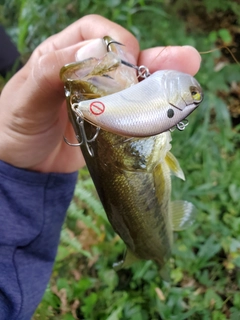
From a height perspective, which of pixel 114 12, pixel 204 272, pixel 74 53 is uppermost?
pixel 74 53

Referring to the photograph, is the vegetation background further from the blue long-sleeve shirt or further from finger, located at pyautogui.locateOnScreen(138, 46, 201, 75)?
finger, located at pyautogui.locateOnScreen(138, 46, 201, 75)

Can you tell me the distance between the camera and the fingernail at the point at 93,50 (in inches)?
31.7

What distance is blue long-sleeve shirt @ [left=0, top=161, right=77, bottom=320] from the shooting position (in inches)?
42.5

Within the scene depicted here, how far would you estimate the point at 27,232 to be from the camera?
3.89ft

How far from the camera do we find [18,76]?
1.17 meters

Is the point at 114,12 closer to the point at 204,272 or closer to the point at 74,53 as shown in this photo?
the point at 74,53

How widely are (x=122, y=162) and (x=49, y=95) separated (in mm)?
345

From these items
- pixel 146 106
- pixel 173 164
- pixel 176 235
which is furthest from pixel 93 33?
pixel 176 235

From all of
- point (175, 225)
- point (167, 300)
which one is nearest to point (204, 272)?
point (167, 300)

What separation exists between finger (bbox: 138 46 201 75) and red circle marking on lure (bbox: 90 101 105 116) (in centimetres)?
43

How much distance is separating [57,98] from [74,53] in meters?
0.17

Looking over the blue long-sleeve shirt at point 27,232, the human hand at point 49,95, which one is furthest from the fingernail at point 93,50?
the blue long-sleeve shirt at point 27,232

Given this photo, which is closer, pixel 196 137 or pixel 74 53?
pixel 74 53

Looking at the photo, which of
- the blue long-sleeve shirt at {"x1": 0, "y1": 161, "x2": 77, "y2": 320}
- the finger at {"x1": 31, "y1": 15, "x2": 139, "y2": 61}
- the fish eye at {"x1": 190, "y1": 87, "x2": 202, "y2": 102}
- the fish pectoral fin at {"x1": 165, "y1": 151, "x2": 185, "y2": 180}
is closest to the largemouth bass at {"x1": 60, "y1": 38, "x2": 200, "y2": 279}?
the fish pectoral fin at {"x1": 165, "y1": 151, "x2": 185, "y2": 180}
